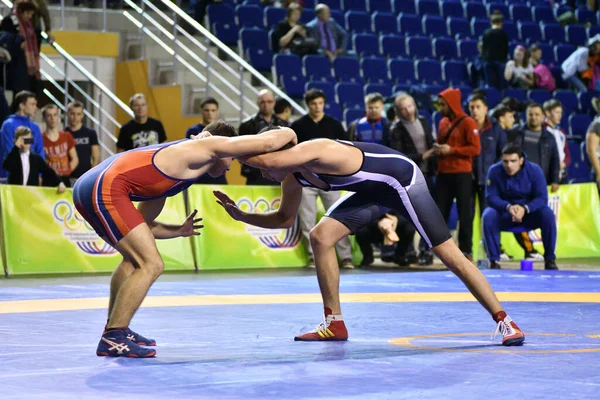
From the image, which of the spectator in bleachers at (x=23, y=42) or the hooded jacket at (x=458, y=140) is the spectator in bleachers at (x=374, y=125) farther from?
the spectator in bleachers at (x=23, y=42)

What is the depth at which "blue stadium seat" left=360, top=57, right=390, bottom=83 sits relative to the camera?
1638 cm

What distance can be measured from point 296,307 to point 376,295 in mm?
1121

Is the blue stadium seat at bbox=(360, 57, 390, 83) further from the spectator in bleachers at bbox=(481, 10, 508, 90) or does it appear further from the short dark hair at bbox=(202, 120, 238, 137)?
the short dark hair at bbox=(202, 120, 238, 137)

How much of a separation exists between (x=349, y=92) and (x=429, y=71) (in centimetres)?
232

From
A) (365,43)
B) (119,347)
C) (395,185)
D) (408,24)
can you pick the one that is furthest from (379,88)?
(119,347)

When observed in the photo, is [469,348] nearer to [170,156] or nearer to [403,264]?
[170,156]

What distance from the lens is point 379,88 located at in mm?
15883

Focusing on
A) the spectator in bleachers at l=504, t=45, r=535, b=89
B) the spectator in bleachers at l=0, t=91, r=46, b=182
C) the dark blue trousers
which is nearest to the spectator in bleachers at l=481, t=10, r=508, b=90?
the spectator in bleachers at l=504, t=45, r=535, b=89

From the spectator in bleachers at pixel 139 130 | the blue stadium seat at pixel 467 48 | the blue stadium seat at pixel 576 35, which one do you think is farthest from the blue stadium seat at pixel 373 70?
the spectator in bleachers at pixel 139 130

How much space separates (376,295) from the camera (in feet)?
26.8

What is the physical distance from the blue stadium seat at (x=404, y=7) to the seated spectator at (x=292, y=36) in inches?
143

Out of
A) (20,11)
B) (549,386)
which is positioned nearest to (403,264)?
(20,11)

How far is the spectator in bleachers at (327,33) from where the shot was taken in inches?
600

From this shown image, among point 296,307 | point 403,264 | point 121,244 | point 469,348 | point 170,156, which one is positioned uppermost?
point 170,156
